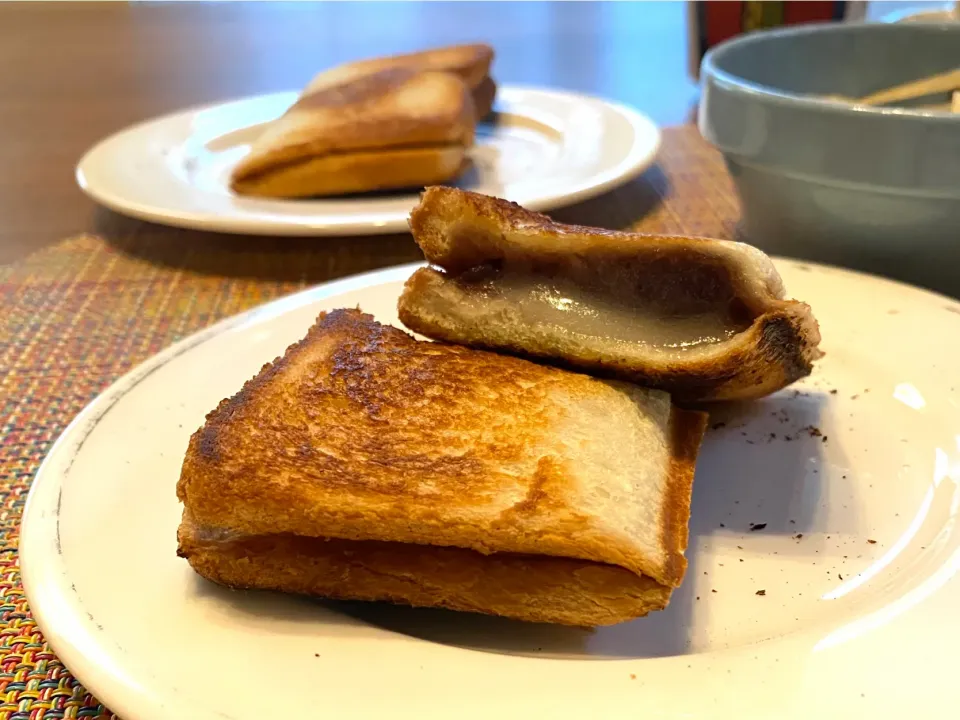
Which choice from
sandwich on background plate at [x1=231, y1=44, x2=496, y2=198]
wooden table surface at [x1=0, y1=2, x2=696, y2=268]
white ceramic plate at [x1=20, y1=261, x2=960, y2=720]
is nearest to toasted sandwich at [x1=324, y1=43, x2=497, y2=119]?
sandwich on background plate at [x1=231, y1=44, x2=496, y2=198]

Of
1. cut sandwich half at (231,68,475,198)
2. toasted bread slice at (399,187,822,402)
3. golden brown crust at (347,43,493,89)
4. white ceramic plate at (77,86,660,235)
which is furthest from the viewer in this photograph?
golden brown crust at (347,43,493,89)

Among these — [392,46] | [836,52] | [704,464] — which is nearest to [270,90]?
[392,46]

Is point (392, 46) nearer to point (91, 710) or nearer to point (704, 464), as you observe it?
point (704, 464)

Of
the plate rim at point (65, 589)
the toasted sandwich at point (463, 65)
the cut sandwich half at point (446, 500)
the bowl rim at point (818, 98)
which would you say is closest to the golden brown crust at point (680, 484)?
the cut sandwich half at point (446, 500)

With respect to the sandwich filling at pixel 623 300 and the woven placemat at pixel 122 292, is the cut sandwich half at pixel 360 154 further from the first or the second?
the sandwich filling at pixel 623 300

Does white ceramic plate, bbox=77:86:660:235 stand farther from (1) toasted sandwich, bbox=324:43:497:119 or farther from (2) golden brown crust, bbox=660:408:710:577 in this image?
(2) golden brown crust, bbox=660:408:710:577

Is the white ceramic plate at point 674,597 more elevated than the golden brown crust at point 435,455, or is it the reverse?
the golden brown crust at point 435,455
